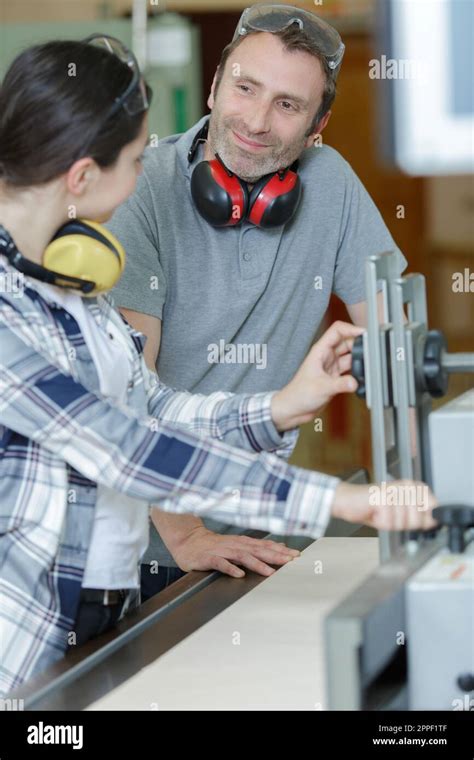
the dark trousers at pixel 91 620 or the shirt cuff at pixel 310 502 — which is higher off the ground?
the shirt cuff at pixel 310 502

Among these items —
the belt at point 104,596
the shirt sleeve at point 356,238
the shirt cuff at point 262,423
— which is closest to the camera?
the belt at point 104,596

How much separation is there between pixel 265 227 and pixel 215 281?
126mm

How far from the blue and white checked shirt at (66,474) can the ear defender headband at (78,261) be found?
0.02 m

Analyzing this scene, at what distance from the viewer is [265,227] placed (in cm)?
198

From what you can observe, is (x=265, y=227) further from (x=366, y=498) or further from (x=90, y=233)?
(x=366, y=498)

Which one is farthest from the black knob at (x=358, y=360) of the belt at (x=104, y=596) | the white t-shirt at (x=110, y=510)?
the belt at (x=104, y=596)

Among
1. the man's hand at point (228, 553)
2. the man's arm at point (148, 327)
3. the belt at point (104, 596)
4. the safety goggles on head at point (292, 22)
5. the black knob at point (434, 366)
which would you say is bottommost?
the belt at point (104, 596)

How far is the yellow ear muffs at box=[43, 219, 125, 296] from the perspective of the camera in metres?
1.36

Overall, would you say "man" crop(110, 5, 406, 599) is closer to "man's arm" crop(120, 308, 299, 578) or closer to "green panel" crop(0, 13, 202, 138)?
"man's arm" crop(120, 308, 299, 578)

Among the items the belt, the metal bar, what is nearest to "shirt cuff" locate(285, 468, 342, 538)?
the metal bar

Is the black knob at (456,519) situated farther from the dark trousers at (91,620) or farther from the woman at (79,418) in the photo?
the dark trousers at (91,620)

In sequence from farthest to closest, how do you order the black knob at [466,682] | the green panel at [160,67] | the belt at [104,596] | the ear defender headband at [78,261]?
the green panel at [160,67] → the belt at [104,596] → the ear defender headband at [78,261] → the black knob at [466,682]

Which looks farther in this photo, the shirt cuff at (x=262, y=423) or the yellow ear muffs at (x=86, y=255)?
the shirt cuff at (x=262, y=423)

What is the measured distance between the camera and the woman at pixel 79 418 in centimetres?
127
